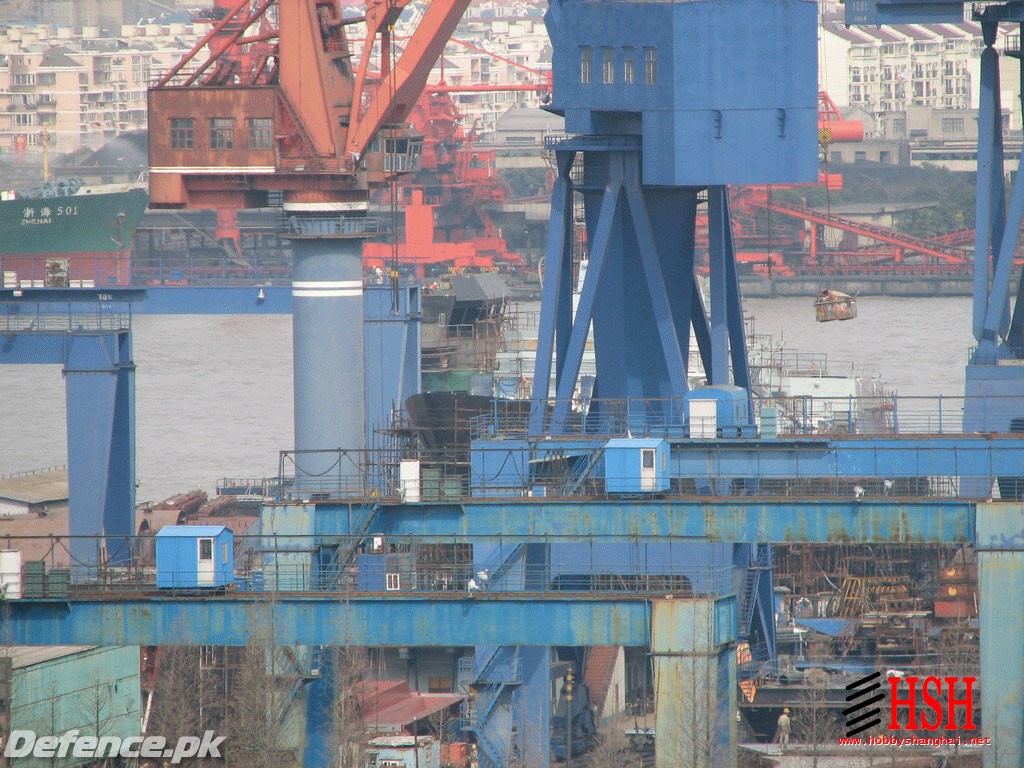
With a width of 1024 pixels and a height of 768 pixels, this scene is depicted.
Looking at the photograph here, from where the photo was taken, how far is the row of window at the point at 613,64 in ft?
75.5

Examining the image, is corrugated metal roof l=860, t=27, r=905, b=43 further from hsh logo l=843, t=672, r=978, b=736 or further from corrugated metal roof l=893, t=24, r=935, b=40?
hsh logo l=843, t=672, r=978, b=736

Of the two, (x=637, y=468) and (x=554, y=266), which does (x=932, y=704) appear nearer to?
(x=637, y=468)

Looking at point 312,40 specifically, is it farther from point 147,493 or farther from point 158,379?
point 158,379

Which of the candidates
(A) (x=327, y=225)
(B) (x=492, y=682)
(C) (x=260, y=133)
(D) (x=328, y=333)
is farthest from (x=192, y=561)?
(C) (x=260, y=133)

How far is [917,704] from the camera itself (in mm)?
20641

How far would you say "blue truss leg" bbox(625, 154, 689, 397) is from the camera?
2330 centimetres

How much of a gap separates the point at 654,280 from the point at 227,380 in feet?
119

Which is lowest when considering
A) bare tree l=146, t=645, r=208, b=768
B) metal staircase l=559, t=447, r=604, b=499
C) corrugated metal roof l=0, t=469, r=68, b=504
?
bare tree l=146, t=645, r=208, b=768

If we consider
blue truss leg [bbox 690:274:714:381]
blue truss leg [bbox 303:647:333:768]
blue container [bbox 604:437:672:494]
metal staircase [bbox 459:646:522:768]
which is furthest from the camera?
blue truss leg [bbox 690:274:714:381]

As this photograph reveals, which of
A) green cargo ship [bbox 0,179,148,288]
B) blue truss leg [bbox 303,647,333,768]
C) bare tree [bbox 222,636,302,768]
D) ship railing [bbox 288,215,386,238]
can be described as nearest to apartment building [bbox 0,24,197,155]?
green cargo ship [bbox 0,179,148,288]

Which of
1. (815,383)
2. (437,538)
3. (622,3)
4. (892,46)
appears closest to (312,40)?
(622,3)

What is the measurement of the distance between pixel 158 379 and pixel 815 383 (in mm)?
25551

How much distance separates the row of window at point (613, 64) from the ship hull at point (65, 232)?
16.9 meters

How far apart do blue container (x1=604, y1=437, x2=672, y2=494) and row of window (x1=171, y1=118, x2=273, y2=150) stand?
25.6ft
